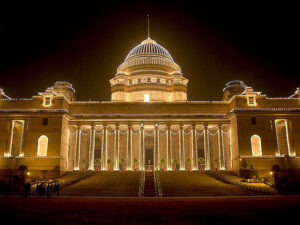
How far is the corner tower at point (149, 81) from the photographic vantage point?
2172 inches

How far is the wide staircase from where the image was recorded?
978 inches

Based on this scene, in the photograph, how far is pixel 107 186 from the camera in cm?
2841

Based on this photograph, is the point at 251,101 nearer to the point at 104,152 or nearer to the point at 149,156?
the point at 149,156

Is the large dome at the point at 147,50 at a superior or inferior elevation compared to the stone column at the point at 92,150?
superior

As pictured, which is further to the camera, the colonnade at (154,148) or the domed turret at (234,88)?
the domed turret at (234,88)

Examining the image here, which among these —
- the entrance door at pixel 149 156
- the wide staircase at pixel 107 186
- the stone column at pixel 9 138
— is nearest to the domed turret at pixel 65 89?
the stone column at pixel 9 138

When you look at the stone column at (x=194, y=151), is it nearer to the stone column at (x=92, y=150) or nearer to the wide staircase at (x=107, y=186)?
the wide staircase at (x=107, y=186)

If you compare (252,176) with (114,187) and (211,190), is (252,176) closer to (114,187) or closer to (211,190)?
(211,190)

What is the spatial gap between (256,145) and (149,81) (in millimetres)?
25213

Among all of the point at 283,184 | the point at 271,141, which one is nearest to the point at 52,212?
the point at 283,184

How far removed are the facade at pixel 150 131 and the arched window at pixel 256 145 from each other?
0.13 meters

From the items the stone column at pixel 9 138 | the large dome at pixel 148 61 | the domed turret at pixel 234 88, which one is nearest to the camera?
the stone column at pixel 9 138

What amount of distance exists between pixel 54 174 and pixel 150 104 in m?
17.6

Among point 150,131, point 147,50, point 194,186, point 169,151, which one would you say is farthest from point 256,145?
point 147,50
